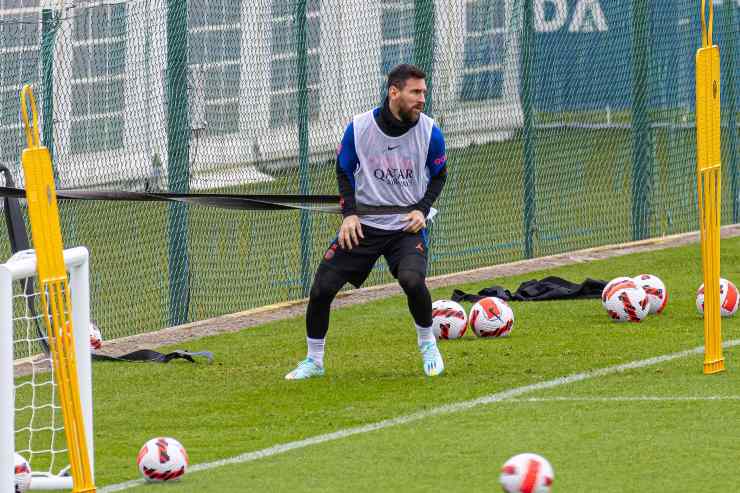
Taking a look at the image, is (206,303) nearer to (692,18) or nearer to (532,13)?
(532,13)

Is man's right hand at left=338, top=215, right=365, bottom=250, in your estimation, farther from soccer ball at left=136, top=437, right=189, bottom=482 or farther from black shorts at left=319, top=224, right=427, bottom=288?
soccer ball at left=136, top=437, right=189, bottom=482

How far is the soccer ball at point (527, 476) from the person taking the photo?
6.30 m

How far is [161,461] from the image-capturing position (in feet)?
23.1

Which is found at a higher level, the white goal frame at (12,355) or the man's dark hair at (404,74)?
the man's dark hair at (404,74)

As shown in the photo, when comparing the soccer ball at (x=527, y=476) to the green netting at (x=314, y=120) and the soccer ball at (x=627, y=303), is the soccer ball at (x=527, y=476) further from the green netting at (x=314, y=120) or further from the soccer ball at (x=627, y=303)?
the green netting at (x=314, y=120)

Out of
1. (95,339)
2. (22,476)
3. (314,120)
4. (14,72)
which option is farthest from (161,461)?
(314,120)

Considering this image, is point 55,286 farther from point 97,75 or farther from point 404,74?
point 97,75

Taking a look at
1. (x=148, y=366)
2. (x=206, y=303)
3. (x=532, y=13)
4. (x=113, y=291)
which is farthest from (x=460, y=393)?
(x=532, y=13)

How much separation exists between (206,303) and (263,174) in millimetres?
1282

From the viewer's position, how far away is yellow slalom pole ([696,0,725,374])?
9.15m

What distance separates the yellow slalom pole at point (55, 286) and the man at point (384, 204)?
3680 millimetres

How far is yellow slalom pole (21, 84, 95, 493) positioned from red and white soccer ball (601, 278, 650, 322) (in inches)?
242

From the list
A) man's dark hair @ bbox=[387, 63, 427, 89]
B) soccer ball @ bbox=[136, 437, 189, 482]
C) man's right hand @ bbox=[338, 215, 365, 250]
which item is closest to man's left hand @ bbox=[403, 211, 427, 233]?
man's right hand @ bbox=[338, 215, 365, 250]

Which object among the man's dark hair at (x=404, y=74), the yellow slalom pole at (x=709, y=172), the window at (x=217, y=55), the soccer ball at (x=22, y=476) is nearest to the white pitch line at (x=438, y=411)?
the soccer ball at (x=22, y=476)
